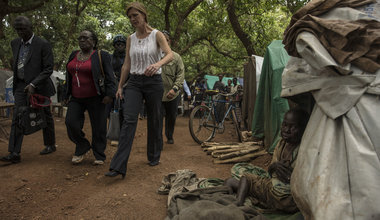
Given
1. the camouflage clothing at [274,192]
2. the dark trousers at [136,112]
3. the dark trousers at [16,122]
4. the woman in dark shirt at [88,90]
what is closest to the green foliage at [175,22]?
the dark trousers at [16,122]

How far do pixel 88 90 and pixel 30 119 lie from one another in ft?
3.34

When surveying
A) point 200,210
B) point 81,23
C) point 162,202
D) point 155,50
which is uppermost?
point 81,23

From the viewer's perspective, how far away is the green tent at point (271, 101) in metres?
Result: 4.71

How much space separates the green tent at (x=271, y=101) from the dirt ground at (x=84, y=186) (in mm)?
487

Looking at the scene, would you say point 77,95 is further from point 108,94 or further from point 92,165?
point 92,165

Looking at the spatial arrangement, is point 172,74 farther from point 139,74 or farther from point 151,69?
point 151,69

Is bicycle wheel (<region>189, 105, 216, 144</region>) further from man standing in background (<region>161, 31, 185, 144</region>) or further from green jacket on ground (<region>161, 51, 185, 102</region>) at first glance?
green jacket on ground (<region>161, 51, 185, 102</region>)

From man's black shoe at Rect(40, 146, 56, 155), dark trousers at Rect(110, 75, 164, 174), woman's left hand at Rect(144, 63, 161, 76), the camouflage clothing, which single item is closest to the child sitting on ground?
the camouflage clothing

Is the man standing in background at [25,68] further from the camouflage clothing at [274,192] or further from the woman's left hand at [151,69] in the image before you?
the camouflage clothing at [274,192]

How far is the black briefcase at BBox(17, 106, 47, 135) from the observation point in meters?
4.15

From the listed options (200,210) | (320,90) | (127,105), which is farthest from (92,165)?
(320,90)

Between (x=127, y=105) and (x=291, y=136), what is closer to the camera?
(x=291, y=136)

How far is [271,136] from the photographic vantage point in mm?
4988

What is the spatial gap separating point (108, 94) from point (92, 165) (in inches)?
43.3
